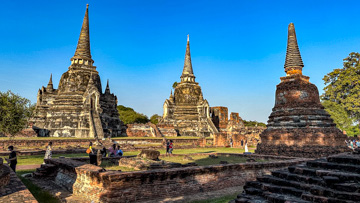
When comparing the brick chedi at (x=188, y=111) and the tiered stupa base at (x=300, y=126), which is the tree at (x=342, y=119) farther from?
the tiered stupa base at (x=300, y=126)

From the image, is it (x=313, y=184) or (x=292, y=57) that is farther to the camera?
(x=292, y=57)

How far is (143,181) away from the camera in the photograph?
754 centimetres

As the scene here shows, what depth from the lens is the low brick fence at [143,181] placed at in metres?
7.04

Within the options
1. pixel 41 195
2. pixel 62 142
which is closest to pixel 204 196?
pixel 41 195

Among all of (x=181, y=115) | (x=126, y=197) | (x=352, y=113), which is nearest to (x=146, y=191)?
(x=126, y=197)

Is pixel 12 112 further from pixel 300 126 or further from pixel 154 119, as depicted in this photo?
pixel 154 119

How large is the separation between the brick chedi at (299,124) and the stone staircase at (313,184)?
30.9 feet

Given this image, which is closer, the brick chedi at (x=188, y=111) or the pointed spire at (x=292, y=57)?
the pointed spire at (x=292, y=57)

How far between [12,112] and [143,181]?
12918 millimetres

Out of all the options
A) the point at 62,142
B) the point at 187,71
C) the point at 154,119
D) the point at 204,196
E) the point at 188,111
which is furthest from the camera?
the point at 154,119

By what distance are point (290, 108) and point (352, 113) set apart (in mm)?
25999

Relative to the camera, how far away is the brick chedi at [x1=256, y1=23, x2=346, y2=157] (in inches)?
610

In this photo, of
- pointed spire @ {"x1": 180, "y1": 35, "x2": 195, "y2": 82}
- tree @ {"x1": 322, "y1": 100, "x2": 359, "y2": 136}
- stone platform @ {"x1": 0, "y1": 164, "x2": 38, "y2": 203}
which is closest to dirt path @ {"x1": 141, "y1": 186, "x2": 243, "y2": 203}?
stone platform @ {"x1": 0, "y1": 164, "x2": 38, "y2": 203}

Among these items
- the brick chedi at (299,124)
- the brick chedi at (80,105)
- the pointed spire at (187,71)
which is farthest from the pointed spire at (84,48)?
the brick chedi at (299,124)
